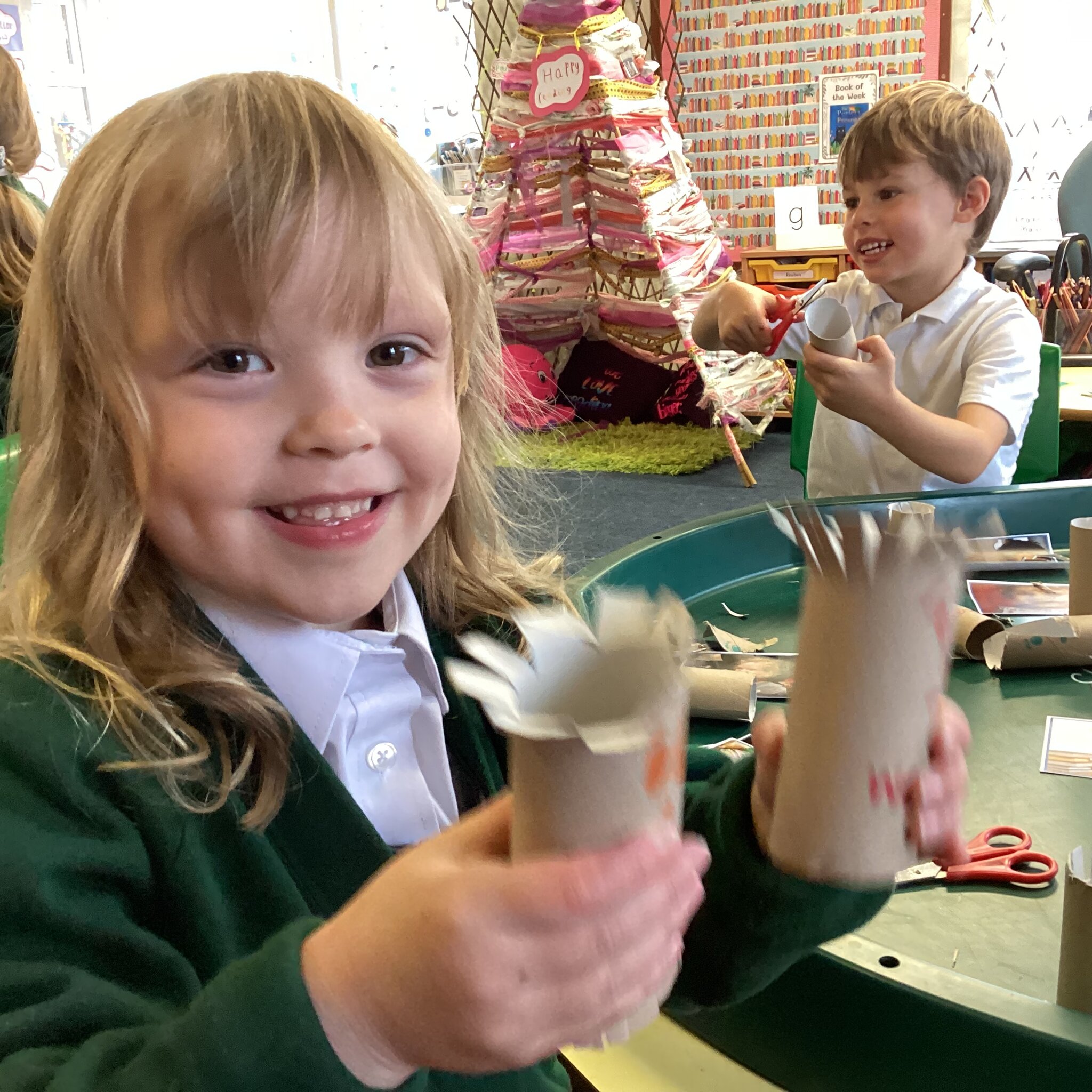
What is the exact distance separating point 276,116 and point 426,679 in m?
0.37

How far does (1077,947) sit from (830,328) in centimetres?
96

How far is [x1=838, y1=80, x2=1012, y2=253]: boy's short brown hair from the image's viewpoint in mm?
1729

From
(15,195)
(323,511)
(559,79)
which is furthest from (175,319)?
(559,79)

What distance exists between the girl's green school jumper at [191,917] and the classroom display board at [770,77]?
4.15 metres

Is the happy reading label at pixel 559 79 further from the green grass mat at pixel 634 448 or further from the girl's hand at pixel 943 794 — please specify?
the girl's hand at pixel 943 794

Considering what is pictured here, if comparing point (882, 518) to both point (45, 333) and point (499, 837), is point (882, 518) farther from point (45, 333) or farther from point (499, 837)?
point (45, 333)

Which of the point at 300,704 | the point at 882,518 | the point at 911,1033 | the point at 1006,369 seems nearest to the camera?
the point at 882,518

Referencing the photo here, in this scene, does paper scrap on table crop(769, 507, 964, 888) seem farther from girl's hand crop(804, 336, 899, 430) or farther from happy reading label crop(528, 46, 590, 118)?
happy reading label crop(528, 46, 590, 118)

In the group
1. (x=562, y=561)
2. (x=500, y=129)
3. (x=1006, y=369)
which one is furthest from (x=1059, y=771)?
(x=500, y=129)

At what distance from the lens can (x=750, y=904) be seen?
59 centimetres

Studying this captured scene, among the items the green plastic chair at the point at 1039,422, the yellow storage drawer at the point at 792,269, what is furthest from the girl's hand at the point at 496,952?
the yellow storage drawer at the point at 792,269

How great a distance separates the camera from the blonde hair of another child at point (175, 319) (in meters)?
0.57

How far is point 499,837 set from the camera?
0.40m

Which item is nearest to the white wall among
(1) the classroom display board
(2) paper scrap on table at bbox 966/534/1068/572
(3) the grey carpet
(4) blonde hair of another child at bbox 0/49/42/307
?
(1) the classroom display board
